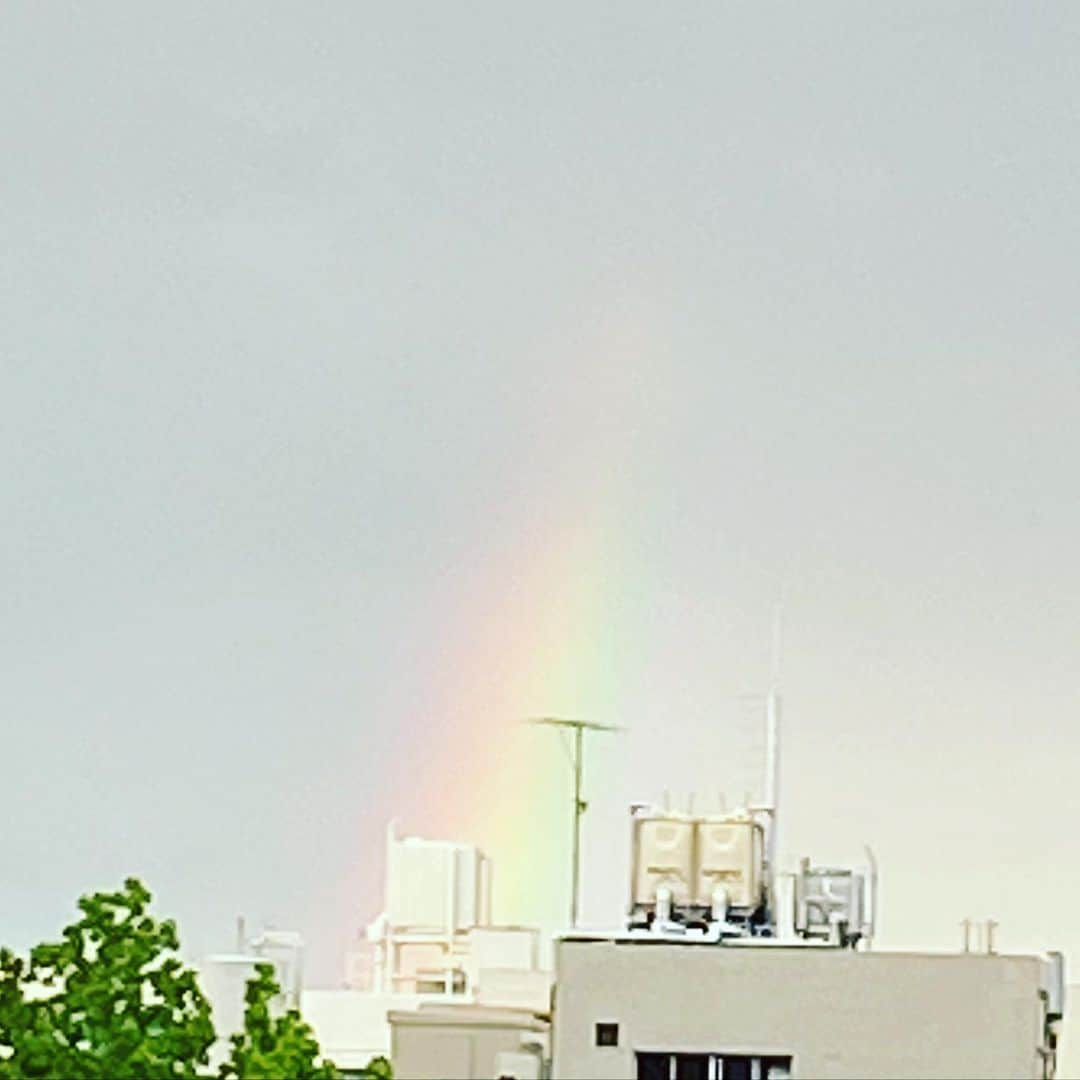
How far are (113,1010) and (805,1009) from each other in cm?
1114

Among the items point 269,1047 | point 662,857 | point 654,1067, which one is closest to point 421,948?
point 662,857

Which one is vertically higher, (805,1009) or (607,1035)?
(805,1009)

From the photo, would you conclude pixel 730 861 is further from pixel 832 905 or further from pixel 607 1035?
pixel 607 1035

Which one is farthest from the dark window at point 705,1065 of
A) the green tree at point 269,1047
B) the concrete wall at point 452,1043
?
the green tree at point 269,1047

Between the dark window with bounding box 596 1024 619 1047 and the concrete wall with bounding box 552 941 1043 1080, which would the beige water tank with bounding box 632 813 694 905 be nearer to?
the concrete wall with bounding box 552 941 1043 1080

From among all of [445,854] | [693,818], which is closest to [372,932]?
[445,854]

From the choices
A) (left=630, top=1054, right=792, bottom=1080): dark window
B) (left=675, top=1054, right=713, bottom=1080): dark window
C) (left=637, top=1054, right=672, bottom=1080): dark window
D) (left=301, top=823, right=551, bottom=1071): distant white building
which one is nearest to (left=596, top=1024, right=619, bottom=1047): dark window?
(left=630, top=1054, right=792, bottom=1080): dark window

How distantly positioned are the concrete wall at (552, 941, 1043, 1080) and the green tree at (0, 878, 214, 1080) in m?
9.24

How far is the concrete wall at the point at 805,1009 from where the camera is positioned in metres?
40.4

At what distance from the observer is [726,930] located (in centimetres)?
4322

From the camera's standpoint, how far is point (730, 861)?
44500mm

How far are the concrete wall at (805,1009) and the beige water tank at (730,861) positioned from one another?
3247 mm

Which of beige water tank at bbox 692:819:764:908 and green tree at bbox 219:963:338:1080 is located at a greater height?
beige water tank at bbox 692:819:764:908

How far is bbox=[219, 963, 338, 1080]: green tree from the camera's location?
99.5 ft
